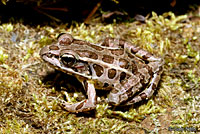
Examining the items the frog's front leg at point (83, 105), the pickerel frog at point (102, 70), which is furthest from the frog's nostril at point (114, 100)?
the frog's front leg at point (83, 105)

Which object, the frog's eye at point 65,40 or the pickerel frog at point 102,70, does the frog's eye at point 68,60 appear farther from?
the frog's eye at point 65,40

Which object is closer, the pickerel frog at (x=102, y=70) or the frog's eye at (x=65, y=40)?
the pickerel frog at (x=102, y=70)

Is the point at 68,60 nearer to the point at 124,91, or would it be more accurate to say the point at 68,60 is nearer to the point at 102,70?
the point at 102,70

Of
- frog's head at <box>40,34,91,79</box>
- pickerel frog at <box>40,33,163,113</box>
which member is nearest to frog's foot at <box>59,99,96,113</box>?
pickerel frog at <box>40,33,163,113</box>

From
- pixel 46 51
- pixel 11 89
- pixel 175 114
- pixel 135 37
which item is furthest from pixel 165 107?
pixel 11 89

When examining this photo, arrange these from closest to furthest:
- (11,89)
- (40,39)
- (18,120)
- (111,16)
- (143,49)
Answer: (18,120) → (11,89) → (143,49) → (40,39) → (111,16)

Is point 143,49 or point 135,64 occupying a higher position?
point 143,49

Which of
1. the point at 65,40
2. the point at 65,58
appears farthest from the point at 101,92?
the point at 65,40

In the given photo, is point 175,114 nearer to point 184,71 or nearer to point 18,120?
point 184,71
